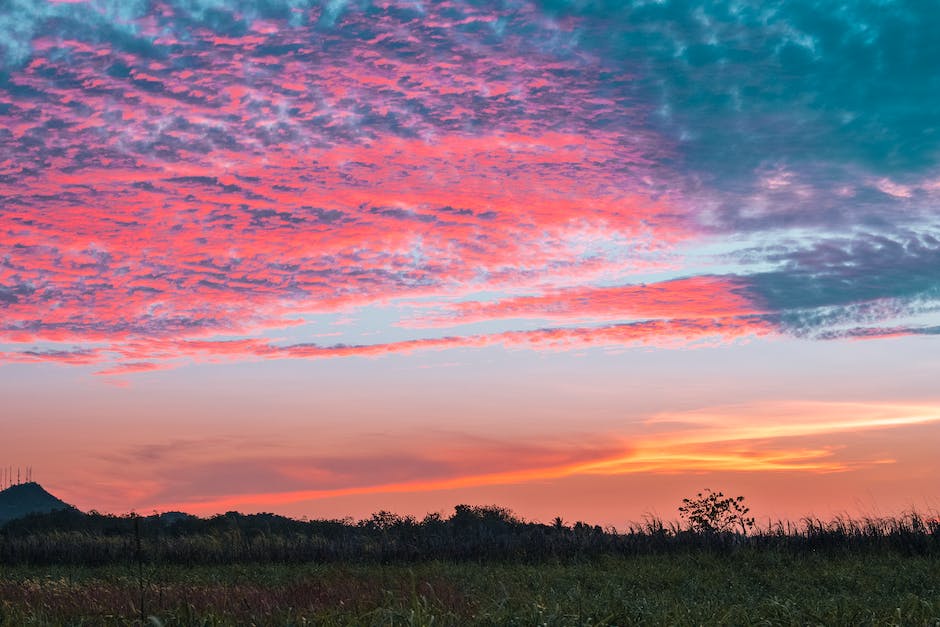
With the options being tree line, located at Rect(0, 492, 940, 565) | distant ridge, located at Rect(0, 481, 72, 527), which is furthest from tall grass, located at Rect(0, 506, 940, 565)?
distant ridge, located at Rect(0, 481, 72, 527)

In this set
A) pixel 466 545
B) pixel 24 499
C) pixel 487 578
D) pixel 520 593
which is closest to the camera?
pixel 520 593

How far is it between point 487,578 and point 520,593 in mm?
5342

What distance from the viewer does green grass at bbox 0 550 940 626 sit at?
9.98 m

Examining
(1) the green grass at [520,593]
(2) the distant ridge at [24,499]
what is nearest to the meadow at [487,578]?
(1) the green grass at [520,593]

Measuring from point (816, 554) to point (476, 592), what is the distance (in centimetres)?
1256

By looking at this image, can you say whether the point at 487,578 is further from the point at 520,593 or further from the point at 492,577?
the point at 520,593

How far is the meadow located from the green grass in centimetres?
5

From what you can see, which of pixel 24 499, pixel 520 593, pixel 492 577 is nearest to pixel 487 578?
pixel 492 577

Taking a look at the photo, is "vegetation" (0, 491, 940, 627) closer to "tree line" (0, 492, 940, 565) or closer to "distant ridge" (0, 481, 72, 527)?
"tree line" (0, 492, 940, 565)

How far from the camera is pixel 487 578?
21.3 metres

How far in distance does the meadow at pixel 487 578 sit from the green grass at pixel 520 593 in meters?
0.05

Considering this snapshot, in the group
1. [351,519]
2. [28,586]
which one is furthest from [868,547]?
[351,519]

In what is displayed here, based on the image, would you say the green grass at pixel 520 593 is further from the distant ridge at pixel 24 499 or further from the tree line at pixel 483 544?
the distant ridge at pixel 24 499

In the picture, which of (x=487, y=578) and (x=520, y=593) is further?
(x=487, y=578)
